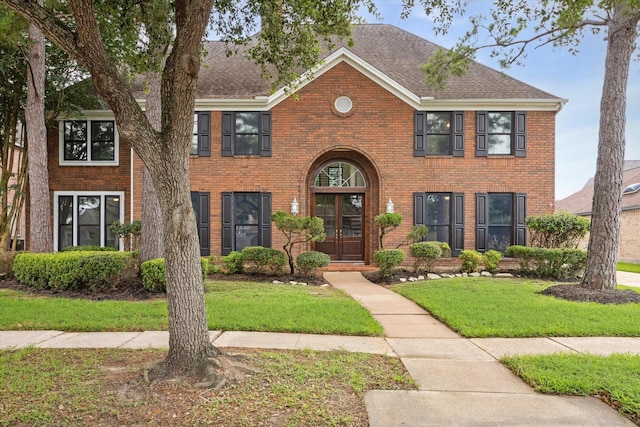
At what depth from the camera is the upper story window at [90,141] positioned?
1275 centimetres

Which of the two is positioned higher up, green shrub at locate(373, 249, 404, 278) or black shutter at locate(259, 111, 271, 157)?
black shutter at locate(259, 111, 271, 157)

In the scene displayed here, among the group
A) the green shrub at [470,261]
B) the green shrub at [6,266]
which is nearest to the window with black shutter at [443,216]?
the green shrub at [470,261]

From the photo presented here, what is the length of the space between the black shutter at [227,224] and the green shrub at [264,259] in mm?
1755

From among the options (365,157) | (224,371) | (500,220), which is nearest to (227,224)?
(365,157)

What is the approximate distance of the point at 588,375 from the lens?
3.64m

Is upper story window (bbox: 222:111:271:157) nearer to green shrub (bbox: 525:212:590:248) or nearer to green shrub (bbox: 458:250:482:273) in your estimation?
green shrub (bbox: 458:250:482:273)

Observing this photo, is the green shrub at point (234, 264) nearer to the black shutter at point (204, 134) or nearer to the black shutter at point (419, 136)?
the black shutter at point (204, 134)

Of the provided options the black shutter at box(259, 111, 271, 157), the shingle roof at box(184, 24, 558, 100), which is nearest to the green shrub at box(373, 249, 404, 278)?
the black shutter at box(259, 111, 271, 157)

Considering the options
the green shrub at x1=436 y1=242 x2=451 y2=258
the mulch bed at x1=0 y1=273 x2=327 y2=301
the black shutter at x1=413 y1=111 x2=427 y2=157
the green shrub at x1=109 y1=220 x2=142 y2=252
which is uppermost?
the black shutter at x1=413 y1=111 x2=427 y2=157

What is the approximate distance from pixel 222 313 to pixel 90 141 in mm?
9852

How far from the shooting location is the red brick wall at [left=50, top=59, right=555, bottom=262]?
40.7 feet

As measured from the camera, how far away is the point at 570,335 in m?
5.17

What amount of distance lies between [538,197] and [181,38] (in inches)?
481

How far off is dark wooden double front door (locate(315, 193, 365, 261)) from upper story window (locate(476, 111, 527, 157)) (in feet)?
14.2
